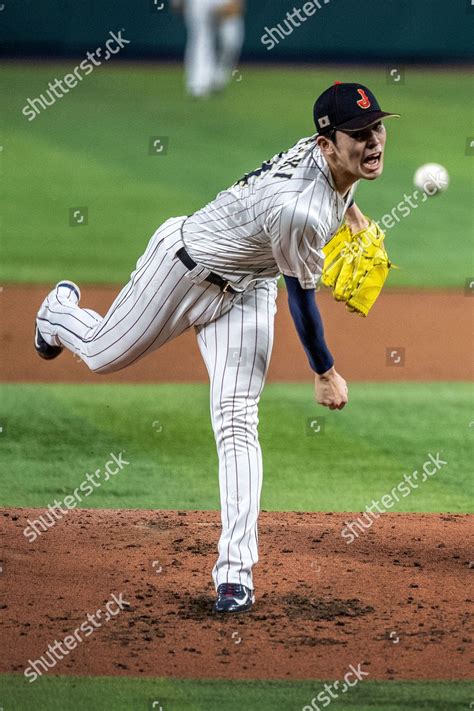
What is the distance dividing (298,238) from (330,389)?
0.57 m

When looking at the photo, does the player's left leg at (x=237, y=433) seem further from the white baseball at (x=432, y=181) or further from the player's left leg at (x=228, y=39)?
the player's left leg at (x=228, y=39)

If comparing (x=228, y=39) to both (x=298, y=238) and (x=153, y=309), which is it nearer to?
(x=153, y=309)

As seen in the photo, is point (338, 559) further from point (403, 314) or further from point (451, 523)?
point (403, 314)

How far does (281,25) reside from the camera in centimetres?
1706

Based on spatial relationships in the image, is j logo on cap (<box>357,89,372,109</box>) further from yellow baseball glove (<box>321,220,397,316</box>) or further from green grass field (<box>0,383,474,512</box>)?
green grass field (<box>0,383,474,512</box>)

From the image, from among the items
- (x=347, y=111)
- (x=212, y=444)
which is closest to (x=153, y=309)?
(x=347, y=111)

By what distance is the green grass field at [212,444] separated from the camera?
19.9 feet

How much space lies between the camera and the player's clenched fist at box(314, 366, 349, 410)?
4.18 m

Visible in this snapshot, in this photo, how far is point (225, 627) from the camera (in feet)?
13.5

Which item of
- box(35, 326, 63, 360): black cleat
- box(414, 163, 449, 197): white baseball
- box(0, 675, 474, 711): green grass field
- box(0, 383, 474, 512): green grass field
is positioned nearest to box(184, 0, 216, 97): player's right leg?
box(0, 383, 474, 512): green grass field

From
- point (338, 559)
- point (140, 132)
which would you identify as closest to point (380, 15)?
point (140, 132)

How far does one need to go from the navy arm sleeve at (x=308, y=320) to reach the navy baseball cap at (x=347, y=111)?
54 cm

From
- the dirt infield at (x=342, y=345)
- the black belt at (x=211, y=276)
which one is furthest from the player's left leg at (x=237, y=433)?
the dirt infield at (x=342, y=345)

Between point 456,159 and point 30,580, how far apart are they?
40.0 feet
